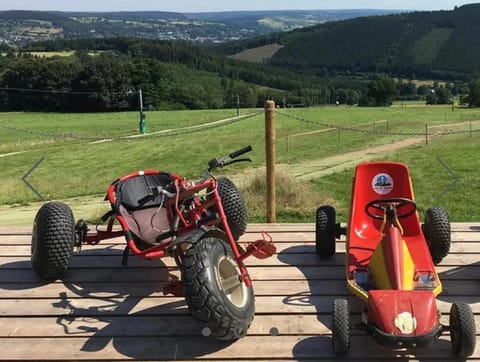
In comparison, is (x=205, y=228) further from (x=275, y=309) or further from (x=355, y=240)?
(x=355, y=240)

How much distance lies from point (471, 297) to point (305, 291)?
108 cm

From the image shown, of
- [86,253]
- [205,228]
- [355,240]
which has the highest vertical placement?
[205,228]

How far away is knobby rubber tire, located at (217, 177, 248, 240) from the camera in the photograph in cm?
466

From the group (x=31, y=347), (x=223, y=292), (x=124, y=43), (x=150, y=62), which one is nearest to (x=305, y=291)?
(x=223, y=292)

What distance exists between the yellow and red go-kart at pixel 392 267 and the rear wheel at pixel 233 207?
2.17 feet

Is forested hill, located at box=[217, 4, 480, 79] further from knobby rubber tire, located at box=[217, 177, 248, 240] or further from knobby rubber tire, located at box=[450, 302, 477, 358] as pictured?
knobby rubber tire, located at box=[450, 302, 477, 358]

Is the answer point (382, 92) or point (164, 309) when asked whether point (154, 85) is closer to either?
point (382, 92)

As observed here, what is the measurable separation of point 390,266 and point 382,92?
7025 centimetres

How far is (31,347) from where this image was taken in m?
3.23

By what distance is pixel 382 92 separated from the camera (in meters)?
70.6

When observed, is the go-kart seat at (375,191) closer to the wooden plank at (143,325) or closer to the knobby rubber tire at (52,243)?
the wooden plank at (143,325)

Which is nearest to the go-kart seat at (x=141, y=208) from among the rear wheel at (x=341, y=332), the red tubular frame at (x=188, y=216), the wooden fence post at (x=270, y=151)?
the red tubular frame at (x=188, y=216)

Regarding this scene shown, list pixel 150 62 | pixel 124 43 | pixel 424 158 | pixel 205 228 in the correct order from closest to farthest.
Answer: pixel 205 228 < pixel 424 158 < pixel 150 62 < pixel 124 43

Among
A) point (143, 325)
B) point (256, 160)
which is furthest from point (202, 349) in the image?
point (256, 160)
